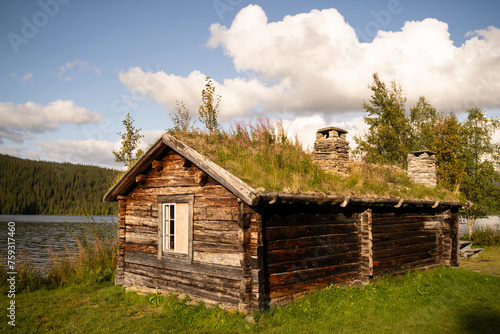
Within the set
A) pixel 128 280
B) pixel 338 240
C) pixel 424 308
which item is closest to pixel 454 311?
pixel 424 308

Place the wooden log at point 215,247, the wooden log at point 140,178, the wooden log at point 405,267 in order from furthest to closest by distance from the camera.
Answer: the wooden log at point 405,267 → the wooden log at point 140,178 → the wooden log at point 215,247

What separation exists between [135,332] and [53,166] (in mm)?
122875

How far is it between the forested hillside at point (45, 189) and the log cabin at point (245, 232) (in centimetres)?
9532

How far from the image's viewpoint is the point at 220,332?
21.8 ft

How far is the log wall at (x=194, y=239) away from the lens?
25.5 ft

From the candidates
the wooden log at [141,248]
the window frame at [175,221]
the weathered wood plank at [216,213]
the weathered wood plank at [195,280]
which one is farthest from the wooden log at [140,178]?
the weathered wood plank at [195,280]

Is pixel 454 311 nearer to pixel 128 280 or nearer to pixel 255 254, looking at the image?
pixel 255 254

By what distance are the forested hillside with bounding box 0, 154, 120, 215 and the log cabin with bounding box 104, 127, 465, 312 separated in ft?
313

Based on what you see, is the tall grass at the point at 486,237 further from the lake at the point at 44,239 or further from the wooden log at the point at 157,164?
the wooden log at the point at 157,164

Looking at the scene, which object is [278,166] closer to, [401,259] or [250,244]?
[250,244]

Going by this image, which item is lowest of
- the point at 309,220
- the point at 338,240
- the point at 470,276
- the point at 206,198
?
the point at 470,276

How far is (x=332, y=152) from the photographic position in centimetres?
1080

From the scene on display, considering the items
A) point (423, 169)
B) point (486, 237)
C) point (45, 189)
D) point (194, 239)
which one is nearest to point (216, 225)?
point (194, 239)

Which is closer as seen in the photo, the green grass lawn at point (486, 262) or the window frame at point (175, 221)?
the window frame at point (175, 221)
